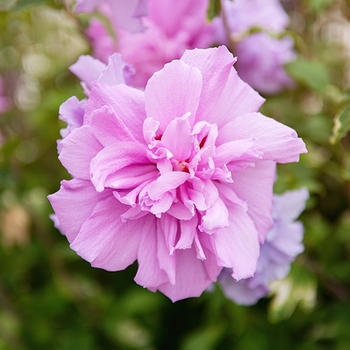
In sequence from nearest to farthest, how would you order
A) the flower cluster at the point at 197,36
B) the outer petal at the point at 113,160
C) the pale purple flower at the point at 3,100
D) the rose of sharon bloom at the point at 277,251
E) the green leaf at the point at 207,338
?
the outer petal at the point at 113,160 < the rose of sharon bloom at the point at 277,251 < the flower cluster at the point at 197,36 < the green leaf at the point at 207,338 < the pale purple flower at the point at 3,100

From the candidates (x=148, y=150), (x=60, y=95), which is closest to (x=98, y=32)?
(x=60, y=95)

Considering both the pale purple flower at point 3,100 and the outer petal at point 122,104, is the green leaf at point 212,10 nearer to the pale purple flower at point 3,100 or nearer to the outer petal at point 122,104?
the outer petal at point 122,104

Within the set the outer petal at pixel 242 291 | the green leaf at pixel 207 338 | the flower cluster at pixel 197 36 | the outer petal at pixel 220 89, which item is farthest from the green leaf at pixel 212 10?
the green leaf at pixel 207 338

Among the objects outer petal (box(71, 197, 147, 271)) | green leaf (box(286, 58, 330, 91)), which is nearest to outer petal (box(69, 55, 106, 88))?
outer petal (box(71, 197, 147, 271))

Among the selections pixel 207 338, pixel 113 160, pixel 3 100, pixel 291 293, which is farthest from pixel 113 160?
pixel 3 100

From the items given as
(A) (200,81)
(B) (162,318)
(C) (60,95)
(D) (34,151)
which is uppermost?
(A) (200,81)

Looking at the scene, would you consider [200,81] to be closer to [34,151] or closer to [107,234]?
[107,234]

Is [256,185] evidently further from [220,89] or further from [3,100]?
[3,100]
